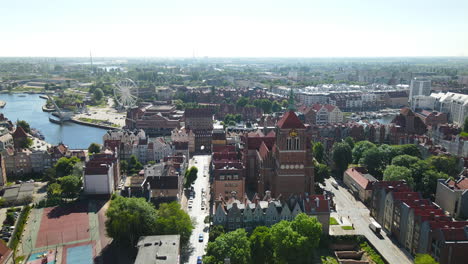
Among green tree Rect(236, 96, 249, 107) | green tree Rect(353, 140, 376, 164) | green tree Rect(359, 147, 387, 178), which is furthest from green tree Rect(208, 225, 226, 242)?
green tree Rect(236, 96, 249, 107)

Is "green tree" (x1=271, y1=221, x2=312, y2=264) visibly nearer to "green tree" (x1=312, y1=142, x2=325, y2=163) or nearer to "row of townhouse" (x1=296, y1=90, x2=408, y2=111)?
"green tree" (x1=312, y1=142, x2=325, y2=163)

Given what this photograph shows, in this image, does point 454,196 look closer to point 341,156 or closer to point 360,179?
point 360,179

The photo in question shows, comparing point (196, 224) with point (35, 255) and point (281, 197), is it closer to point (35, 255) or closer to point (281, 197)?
point (281, 197)

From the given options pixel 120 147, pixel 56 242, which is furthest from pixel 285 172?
pixel 120 147

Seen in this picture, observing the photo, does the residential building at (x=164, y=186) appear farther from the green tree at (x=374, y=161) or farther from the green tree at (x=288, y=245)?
the green tree at (x=374, y=161)

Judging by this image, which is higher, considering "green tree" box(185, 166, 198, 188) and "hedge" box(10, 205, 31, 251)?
"green tree" box(185, 166, 198, 188)

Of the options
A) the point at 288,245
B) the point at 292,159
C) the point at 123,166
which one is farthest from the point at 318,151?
the point at 288,245

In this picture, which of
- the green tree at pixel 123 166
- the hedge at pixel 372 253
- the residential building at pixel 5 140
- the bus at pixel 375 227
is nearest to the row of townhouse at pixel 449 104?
the bus at pixel 375 227
